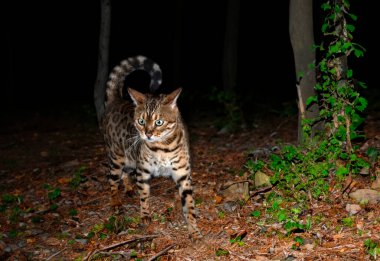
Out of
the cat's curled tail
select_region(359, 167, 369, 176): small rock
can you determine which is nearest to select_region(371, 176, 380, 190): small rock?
select_region(359, 167, 369, 176): small rock

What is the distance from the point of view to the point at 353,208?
17.5 ft

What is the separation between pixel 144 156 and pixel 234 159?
7.38 feet

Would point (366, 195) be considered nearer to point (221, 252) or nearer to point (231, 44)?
point (221, 252)

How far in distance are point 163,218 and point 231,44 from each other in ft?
21.6

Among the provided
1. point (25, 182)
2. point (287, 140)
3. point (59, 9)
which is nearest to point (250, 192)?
point (287, 140)

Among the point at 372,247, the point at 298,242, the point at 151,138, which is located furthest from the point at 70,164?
the point at 372,247

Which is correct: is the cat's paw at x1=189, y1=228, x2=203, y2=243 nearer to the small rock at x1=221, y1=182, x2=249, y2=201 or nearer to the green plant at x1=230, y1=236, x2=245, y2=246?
the green plant at x1=230, y1=236, x2=245, y2=246

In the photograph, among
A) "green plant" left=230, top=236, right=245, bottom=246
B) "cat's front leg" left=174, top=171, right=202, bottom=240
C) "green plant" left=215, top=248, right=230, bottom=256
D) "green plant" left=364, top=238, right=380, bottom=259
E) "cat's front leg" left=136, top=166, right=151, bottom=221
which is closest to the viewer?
"green plant" left=364, top=238, right=380, bottom=259

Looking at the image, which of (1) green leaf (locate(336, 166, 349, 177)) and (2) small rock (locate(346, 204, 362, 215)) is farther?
(1) green leaf (locate(336, 166, 349, 177))

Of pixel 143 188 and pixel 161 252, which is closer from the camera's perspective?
pixel 161 252

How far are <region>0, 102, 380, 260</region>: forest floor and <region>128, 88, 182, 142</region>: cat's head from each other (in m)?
1.23

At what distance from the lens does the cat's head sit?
5.59 meters

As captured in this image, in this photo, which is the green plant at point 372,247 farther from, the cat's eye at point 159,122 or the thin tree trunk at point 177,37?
the thin tree trunk at point 177,37

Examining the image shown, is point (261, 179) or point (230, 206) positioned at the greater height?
point (261, 179)
